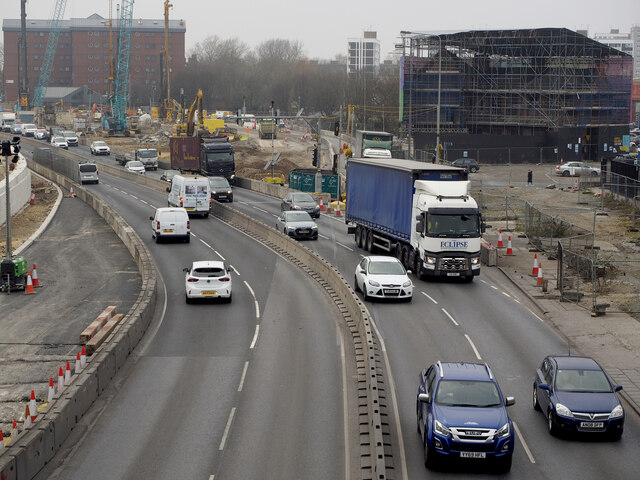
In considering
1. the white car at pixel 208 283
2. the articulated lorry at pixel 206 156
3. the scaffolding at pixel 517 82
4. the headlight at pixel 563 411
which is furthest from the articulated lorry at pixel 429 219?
the scaffolding at pixel 517 82

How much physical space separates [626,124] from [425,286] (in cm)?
8222

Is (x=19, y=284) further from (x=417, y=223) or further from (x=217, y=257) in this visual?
(x=417, y=223)

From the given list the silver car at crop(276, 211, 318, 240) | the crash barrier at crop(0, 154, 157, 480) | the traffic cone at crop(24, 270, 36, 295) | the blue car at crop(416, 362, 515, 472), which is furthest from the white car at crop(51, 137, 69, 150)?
the blue car at crop(416, 362, 515, 472)

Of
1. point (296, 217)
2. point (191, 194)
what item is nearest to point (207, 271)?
point (296, 217)

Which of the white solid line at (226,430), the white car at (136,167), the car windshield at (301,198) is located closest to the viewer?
the white solid line at (226,430)

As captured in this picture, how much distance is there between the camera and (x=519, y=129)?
109750mm

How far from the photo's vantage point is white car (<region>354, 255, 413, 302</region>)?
34.4 metres

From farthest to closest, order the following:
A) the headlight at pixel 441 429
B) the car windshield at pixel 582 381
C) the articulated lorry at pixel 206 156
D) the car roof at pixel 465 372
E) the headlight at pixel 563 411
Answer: the articulated lorry at pixel 206 156 → the car windshield at pixel 582 381 → the headlight at pixel 563 411 → the car roof at pixel 465 372 → the headlight at pixel 441 429

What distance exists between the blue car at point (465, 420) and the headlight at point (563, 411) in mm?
1635

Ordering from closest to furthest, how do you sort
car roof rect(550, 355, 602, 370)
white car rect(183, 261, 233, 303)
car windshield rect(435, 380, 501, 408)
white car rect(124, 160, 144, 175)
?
car windshield rect(435, 380, 501, 408)
car roof rect(550, 355, 602, 370)
white car rect(183, 261, 233, 303)
white car rect(124, 160, 144, 175)

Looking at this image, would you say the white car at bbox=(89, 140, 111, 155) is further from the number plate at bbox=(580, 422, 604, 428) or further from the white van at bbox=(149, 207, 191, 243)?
the number plate at bbox=(580, 422, 604, 428)

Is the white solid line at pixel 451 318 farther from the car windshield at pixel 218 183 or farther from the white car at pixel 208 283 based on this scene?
the car windshield at pixel 218 183

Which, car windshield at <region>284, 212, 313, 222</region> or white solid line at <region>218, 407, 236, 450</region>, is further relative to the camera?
car windshield at <region>284, 212, 313, 222</region>

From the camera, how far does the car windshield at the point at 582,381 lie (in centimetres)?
2062
